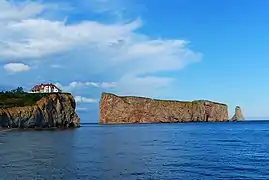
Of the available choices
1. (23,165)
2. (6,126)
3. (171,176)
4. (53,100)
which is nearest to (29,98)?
(53,100)

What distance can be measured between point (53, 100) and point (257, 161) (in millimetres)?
154141

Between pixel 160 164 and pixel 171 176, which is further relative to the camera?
pixel 160 164

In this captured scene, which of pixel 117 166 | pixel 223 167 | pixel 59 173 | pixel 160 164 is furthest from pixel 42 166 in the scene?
pixel 223 167

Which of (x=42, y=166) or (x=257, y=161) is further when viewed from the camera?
(x=257, y=161)

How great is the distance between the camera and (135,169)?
45281 mm

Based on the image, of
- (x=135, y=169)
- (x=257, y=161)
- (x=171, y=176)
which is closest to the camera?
(x=171, y=176)

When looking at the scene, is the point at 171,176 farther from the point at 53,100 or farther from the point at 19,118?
the point at 53,100

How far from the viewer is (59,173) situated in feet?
140

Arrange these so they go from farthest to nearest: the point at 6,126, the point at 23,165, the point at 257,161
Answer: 1. the point at 6,126
2. the point at 257,161
3. the point at 23,165

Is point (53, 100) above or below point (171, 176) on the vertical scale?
above

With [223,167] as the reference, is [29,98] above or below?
above

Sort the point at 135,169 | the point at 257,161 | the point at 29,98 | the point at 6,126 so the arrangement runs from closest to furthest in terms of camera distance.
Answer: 1. the point at 135,169
2. the point at 257,161
3. the point at 6,126
4. the point at 29,98

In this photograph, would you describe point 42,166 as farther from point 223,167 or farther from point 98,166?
point 223,167

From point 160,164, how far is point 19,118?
137 metres
